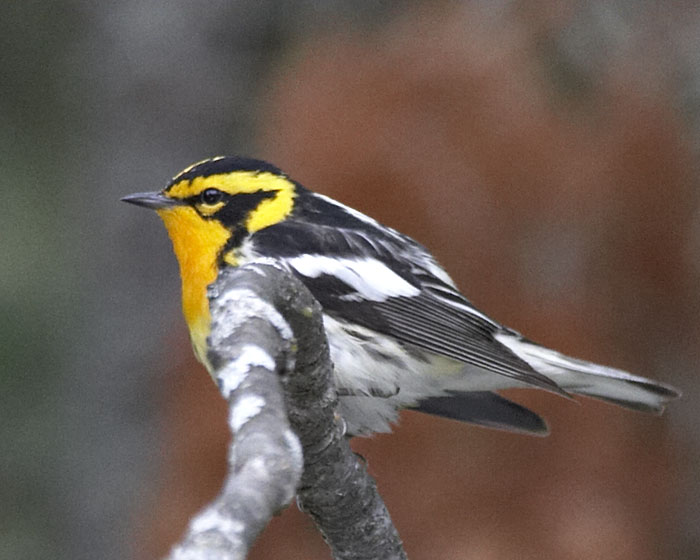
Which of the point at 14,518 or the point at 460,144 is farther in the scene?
the point at 14,518

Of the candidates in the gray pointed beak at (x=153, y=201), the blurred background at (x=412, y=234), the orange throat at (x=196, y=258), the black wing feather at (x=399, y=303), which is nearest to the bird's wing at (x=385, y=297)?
the black wing feather at (x=399, y=303)

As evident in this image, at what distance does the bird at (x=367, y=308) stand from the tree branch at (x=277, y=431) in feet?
2.06

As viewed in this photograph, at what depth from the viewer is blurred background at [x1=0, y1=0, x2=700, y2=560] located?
5023 mm

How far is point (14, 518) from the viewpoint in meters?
7.02

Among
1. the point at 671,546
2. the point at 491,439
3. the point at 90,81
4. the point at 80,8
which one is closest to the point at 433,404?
the point at 491,439

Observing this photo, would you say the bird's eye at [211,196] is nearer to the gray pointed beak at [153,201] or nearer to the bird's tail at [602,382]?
the gray pointed beak at [153,201]

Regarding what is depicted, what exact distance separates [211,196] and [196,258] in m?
0.21

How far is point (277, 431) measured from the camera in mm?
1335

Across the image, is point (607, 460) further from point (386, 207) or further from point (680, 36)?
point (680, 36)

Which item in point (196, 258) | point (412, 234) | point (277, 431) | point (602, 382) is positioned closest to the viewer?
point (277, 431)

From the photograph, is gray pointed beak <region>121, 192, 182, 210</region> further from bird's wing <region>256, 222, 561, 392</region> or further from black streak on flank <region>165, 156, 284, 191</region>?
bird's wing <region>256, 222, 561, 392</region>

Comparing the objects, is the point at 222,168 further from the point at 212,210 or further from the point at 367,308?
the point at 367,308

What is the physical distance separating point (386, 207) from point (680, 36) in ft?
6.38

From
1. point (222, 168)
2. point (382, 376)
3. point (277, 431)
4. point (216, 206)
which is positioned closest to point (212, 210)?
point (216, 206)
